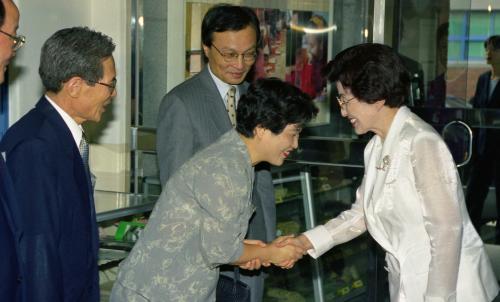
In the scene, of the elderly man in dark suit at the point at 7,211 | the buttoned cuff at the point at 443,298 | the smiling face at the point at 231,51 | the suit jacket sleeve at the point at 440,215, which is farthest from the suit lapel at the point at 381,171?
the elderly man in dark suit at the point at 7,211

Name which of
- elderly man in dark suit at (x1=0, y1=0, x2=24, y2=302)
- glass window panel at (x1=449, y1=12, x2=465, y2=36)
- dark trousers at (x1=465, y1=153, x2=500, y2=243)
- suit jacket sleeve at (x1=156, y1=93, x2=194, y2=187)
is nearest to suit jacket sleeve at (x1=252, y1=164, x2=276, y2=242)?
suit jacket sleeve at (x1=156, y1=93, x2=194, y2=187)

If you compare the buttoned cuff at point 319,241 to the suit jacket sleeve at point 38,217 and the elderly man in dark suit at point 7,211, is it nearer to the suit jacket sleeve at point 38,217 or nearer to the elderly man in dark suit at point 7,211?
the suit jacket sleeve at point 38,217

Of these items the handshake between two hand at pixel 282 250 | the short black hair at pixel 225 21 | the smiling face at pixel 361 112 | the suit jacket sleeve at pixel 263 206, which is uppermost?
the short black hair at pixel 225 21

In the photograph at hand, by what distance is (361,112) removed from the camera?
323cm

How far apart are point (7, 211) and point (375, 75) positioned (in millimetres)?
1400

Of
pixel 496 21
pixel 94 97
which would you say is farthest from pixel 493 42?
pixel 94 97

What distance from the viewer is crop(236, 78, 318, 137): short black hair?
9.98 ft

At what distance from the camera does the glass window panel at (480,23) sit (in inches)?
203

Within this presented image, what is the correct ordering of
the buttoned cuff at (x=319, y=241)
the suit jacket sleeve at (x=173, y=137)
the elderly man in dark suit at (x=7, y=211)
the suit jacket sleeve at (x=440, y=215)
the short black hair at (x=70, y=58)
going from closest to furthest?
the elderly man in dark suit at (x=7, y=211), the suit jacket sleeve at (x=440, y=215), the short black hair at (x=70, y=58), the suit jacket sleeve at (x=173, y=137), the buttoned cuff at (x=319, y=241)

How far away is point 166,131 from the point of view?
3.64 m

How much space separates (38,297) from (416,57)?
10.3 ft

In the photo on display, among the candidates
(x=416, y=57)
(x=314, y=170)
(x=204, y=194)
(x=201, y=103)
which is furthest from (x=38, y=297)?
(x=416, y=57)

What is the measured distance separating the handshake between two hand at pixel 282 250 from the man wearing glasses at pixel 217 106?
217 millimetres

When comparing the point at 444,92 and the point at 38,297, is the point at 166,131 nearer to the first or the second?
the point at 38,297
